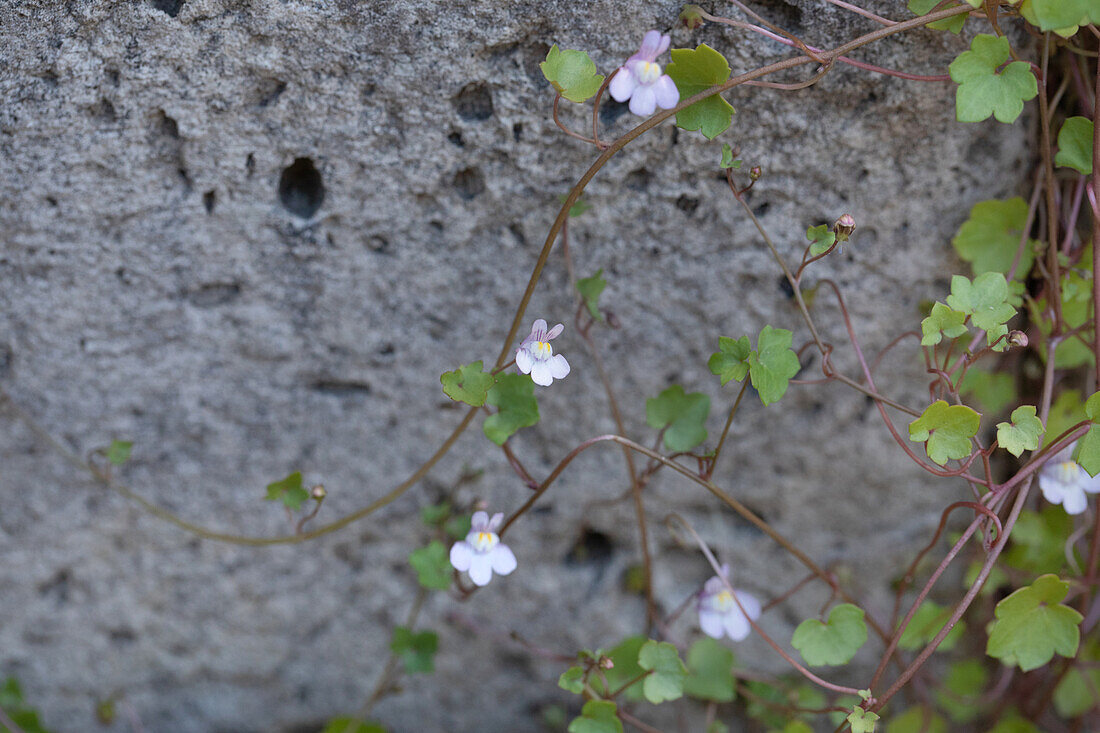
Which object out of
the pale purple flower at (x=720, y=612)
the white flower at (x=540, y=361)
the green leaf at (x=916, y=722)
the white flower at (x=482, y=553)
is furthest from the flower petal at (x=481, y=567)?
the green leaf at (x=916, y=722)

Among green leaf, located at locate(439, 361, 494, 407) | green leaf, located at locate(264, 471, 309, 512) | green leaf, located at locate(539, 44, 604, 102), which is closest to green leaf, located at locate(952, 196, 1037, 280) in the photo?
green leaf, located at locate(539, 44, 604, 102)

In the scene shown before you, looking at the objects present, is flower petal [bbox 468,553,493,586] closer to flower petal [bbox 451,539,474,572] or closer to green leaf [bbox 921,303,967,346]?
flower petal [bbox 451,539,474,572]

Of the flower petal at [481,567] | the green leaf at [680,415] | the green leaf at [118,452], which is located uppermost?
the green leaf at [118,452]

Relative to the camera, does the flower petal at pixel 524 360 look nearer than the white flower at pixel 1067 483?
Yes

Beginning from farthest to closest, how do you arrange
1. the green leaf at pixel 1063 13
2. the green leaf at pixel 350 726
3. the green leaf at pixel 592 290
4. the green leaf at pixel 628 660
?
the green leaf at pixel 350 726, the green leaf at pixel 628 660, the green leaf at pixel 592 290, the green leaf at pixel 1063 13

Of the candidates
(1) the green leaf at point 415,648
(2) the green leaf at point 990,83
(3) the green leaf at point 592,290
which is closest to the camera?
(2) the green leaf at point 990,83

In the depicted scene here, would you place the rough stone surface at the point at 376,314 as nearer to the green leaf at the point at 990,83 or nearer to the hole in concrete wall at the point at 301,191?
the hole in concrete wall at the point at 301,191

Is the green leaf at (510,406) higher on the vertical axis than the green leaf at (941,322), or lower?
higher

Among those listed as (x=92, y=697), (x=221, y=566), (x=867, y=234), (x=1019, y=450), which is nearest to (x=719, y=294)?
(x=867, y=234)
